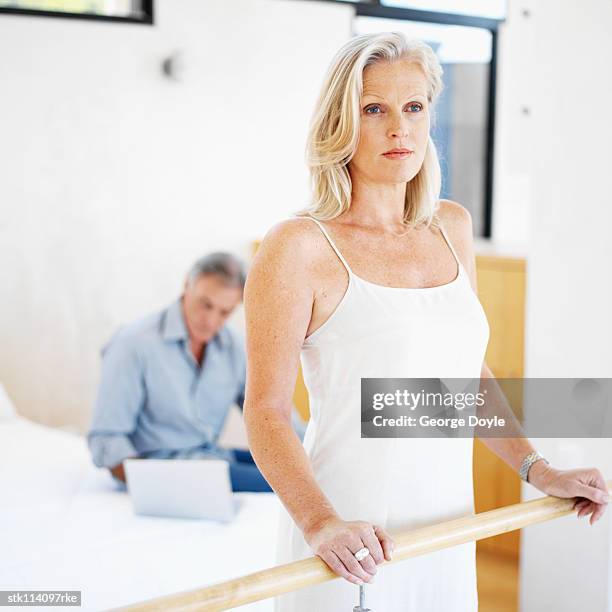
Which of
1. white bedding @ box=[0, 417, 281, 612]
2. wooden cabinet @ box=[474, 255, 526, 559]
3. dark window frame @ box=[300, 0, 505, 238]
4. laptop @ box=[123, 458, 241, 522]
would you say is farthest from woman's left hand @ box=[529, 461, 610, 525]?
dark window frame @ box=[300, 0, 505, 238]

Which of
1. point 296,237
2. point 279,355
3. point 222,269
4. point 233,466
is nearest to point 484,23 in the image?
point 222,269

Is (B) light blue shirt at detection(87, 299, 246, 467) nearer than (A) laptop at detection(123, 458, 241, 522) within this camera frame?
No

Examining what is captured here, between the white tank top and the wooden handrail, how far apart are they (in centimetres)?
12

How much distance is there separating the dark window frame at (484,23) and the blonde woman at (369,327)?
2.99 metres

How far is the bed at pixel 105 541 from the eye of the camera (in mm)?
2107

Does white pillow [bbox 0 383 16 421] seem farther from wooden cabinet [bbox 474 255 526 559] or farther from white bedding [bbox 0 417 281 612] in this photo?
wooden cabinet [bbox 474 255 526 559]

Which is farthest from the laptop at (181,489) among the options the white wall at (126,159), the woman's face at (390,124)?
the white wall at (126,159)

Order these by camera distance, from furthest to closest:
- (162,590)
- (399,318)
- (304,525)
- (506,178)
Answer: (506,178) < (162,590) < (399,318) < (304,525)

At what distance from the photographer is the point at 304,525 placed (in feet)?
4.34

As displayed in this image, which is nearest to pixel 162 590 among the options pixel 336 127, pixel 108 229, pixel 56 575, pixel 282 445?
pixel 56 575

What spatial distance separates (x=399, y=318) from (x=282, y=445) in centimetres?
25

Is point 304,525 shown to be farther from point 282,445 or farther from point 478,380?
point 478,380

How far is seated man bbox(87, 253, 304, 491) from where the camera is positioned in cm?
282

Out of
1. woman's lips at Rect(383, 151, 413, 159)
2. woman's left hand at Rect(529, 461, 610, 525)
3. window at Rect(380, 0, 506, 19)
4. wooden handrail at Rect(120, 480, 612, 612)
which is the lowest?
wooden handrail at Rect(120, 480, 612, 612)
